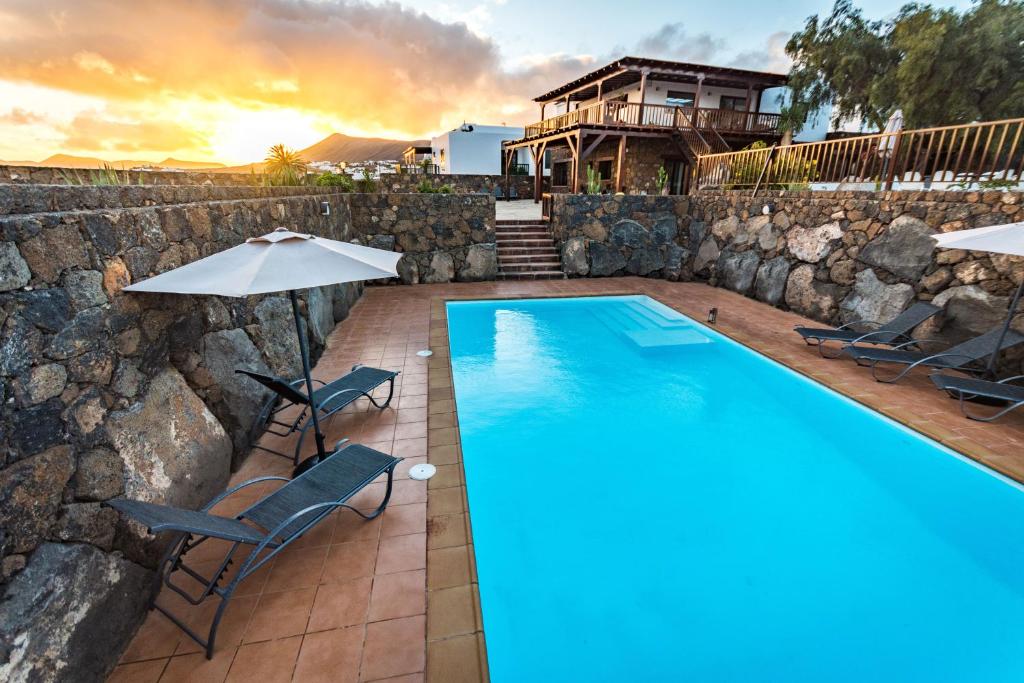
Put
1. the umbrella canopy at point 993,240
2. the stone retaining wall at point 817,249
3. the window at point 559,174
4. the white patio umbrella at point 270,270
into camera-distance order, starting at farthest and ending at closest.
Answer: the window at point 559,174, the stone retaining wall at point 817,249, the umbrella canopy at point 993,240, the white patio umbrella at point 270,270

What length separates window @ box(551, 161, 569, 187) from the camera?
26370 millimetres

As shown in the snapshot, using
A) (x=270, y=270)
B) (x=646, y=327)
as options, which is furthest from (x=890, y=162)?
(x=270, y=270)

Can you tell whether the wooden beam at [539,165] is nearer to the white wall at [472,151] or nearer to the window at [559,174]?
the window at [559,174]

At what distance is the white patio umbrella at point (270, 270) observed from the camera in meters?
2.78

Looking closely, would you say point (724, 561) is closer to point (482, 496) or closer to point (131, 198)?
point (482, 496)

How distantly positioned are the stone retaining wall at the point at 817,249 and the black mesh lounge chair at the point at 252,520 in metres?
8.25

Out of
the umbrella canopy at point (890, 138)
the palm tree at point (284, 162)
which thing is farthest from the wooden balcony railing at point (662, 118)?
the palm tree at point (284, 162)

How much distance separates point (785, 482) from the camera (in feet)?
14.7

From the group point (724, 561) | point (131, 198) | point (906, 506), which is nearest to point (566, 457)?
point (724, 561)

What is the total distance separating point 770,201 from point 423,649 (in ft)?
35.7

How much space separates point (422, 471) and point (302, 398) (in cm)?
129

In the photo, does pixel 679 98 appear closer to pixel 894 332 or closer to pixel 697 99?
pixel 697 99

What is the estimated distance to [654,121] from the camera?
752 inches

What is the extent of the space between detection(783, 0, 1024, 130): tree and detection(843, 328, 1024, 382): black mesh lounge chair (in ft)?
57.5
